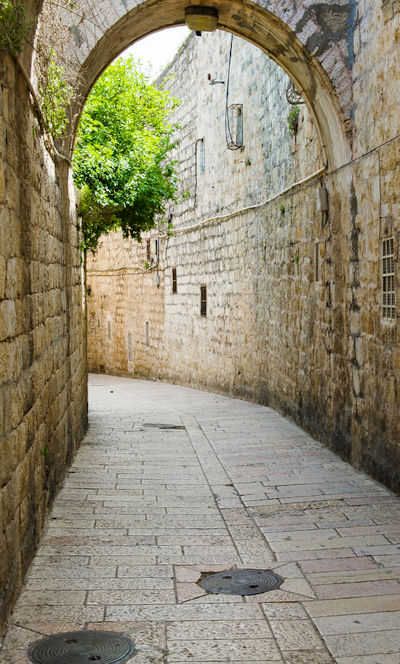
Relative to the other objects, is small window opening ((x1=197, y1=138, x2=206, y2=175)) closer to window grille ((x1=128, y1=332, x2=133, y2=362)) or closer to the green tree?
the green tree

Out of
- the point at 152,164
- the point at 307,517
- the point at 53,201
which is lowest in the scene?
the point at 307,517

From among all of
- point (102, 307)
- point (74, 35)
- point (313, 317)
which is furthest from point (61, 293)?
point (102, 307)

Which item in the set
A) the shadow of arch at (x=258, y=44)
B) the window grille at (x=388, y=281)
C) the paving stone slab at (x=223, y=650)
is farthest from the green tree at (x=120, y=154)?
the paving stone slab at (x=223, y=650)

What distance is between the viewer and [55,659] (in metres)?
3.33

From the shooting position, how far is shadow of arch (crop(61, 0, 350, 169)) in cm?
A: 736

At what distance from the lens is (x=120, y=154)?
12195 millimetres

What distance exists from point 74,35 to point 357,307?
3540 millimetres

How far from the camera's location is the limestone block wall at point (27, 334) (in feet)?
12.2

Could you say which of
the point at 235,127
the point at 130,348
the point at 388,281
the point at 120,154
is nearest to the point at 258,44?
the point at 388,281

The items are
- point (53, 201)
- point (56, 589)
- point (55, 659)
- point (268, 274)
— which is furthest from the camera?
point (268, 274)

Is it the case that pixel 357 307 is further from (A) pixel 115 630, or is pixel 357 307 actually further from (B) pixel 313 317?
(A) pixel 115 630

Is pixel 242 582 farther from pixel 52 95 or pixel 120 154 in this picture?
pixel 120 154

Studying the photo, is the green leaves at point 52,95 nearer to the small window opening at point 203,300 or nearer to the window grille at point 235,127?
the window grille at point 235,127

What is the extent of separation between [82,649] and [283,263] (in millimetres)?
7981
